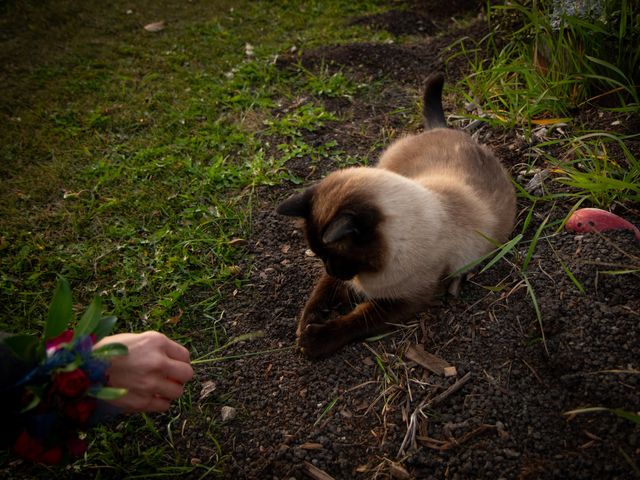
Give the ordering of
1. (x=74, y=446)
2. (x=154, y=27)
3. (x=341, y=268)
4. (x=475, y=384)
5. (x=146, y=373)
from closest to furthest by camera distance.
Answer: (x=74, y=446), (x=146, y=373), (x=475, y=384), (x=341, y=268), (x=154, y=27)

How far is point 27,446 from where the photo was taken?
4.53ft

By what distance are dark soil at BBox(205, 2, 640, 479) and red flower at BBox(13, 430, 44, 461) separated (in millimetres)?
817

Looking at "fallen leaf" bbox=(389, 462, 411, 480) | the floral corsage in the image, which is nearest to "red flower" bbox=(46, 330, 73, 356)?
the floral corsage

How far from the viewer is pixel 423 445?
1870mm

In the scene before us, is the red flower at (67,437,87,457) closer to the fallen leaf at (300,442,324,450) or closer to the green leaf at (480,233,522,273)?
the fallen leaf at (300,442,324,450)

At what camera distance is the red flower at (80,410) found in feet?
4.56

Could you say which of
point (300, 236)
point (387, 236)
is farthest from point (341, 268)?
point (300, 236)

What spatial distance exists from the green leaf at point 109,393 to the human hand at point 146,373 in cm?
21

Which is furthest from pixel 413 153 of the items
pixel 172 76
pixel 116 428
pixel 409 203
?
pixel 172 76

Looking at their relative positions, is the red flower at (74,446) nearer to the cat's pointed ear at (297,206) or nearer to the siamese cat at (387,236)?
the siamese cat at (387,236)

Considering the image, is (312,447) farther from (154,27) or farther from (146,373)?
(154,27)

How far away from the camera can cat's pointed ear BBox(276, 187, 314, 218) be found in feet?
7.22

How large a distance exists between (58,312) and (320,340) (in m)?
1.20

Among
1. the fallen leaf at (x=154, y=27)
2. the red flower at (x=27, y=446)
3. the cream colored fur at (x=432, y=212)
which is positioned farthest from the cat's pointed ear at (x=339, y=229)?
the fallen leaf at (x=154, y=27)
